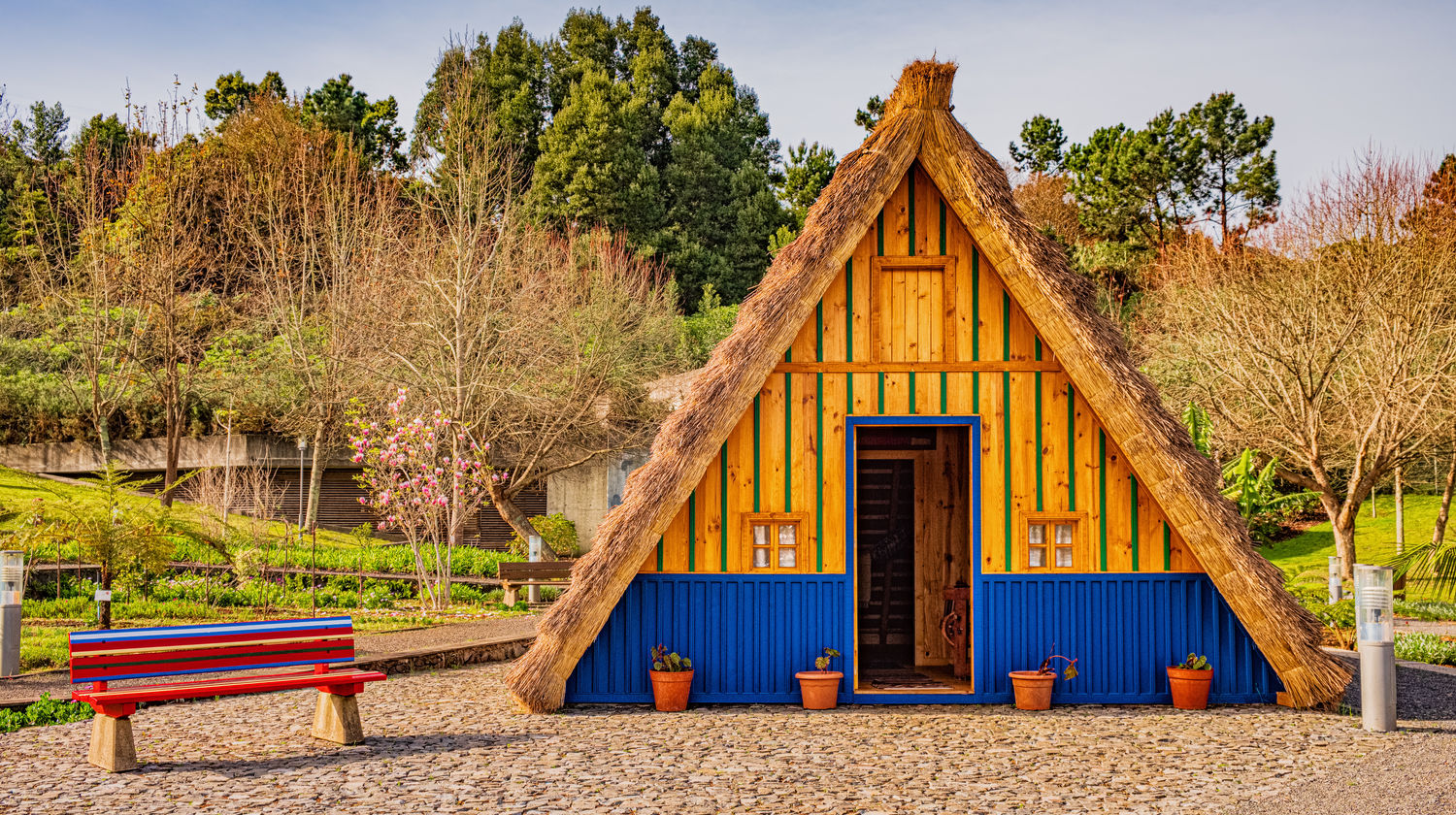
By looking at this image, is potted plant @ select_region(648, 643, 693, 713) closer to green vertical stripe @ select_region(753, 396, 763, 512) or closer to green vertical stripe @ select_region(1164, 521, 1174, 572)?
green vertical stripe @ select_region(753, 396, 763, 512)

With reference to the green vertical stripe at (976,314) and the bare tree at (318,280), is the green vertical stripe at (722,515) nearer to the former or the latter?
the green vertical stripe at (976,314)

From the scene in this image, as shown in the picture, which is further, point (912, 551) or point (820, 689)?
point (912, 551)

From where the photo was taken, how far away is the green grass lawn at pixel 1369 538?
27.8 m

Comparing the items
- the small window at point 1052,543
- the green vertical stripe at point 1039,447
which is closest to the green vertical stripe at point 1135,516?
the small window at point 1052,543

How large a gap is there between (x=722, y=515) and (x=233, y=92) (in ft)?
135

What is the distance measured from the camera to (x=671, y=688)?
9.73m

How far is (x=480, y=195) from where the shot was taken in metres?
21.4

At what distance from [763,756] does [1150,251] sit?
103 ft

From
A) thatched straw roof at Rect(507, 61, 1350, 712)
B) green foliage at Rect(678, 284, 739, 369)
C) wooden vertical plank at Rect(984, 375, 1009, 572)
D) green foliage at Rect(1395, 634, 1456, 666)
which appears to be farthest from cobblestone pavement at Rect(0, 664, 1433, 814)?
green foliage at Rect(678, 284, 739, 369)

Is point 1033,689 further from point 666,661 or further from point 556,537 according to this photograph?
point 556,537

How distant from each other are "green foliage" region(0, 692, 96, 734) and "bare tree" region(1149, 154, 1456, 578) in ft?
60.6

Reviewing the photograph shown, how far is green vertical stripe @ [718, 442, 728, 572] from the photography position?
10148mm

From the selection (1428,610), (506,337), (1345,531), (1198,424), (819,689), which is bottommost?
(1428,610)

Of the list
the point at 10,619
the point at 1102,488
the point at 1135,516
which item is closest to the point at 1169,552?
the point at 1135,516
